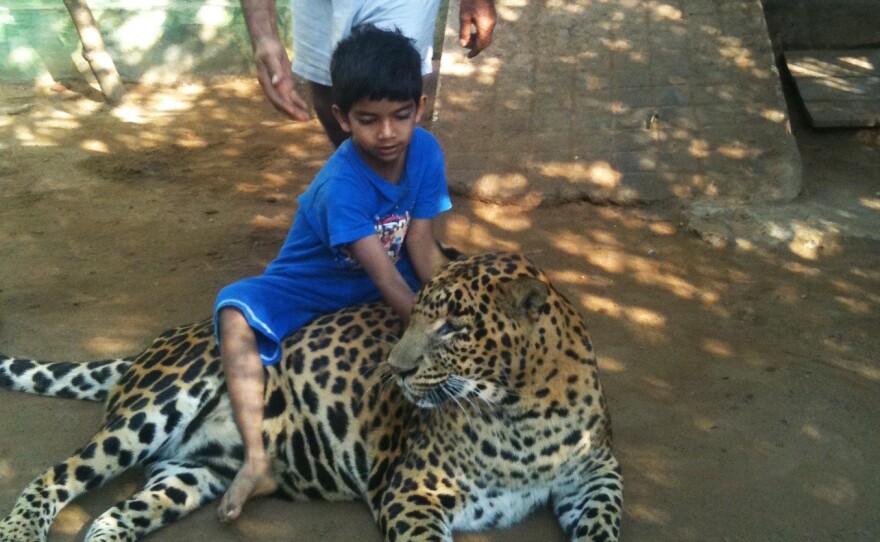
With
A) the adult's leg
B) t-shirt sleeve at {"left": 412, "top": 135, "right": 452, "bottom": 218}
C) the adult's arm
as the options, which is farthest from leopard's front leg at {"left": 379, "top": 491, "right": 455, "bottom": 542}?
the adult's leg

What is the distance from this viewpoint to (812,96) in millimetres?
8555

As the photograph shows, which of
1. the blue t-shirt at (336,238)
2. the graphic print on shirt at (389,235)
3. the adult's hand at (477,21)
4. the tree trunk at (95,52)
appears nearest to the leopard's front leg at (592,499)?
the blue t-shirt at (336,238)

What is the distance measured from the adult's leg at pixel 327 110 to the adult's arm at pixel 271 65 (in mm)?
810

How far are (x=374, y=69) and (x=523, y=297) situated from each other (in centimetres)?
119

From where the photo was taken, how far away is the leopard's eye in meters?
3.77

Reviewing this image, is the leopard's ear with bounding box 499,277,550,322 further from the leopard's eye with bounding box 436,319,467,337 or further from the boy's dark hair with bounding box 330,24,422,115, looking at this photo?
the boy's dark hair with bounding box 330,24,422,115

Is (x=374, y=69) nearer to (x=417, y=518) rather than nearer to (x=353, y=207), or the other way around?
(x=353, y=207)

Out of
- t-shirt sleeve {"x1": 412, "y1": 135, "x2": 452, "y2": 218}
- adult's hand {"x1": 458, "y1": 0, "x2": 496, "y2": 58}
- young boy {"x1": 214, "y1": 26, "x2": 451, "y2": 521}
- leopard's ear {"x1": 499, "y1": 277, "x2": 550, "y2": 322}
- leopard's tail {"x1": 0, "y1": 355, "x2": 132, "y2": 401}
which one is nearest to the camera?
leopard's ear {"x1": 499, "y1": 277, "x2": 550, "y2": 322}

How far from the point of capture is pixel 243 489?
13.6 feet

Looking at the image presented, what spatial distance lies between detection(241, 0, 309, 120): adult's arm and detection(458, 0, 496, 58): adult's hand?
3.76 feet

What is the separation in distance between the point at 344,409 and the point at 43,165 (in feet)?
17.8

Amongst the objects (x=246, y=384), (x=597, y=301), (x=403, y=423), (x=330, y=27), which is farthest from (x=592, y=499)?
(x=330, y=27)

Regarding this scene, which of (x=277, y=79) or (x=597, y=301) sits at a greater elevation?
(x=277, y=79)

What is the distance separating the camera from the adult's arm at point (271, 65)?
4027mm
